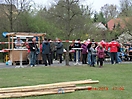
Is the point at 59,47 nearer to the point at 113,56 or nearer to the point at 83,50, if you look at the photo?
the point at 83,50

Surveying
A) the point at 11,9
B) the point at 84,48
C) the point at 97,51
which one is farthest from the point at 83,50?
the point at 11,9

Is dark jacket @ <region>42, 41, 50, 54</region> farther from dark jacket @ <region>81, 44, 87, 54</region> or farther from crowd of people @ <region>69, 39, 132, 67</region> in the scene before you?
dark jacket @ <region>81, 44, 87, 54</region>

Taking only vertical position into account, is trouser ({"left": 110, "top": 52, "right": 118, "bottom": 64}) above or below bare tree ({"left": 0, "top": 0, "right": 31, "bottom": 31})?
below

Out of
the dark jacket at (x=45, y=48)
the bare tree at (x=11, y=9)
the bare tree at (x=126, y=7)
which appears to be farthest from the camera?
the bare tree at (x=126, y=7)

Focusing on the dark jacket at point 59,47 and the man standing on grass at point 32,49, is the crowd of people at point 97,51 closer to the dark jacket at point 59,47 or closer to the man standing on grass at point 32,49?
the dark jacket at point 59,47

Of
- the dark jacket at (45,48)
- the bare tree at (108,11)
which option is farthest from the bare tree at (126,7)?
the bare tree at (108,11)

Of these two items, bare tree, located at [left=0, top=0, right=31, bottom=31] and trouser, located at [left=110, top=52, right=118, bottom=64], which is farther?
bare tree, located at [left=0, top=0, right=31, bottom=31]

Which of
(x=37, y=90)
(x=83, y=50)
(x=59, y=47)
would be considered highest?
(x=59, y=47)

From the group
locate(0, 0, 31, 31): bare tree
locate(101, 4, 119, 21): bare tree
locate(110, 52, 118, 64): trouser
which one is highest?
locate(101, 4, 119, 21): bare tree

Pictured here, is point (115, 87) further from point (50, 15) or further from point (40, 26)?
point (40, 26)

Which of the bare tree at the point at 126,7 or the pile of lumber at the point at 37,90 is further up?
the bare tree at the point at 126,7

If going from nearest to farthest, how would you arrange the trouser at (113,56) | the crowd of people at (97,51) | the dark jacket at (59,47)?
the crowd of people at (97,51), the trouser at (113,56), the dark jacket at (59,47)

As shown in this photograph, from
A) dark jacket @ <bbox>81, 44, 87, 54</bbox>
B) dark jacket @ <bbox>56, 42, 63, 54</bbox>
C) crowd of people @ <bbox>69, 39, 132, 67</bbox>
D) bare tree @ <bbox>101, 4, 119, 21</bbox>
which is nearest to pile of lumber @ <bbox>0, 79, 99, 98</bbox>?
crowd of people @ <bbox>69, 39, 132, 67</bbox>

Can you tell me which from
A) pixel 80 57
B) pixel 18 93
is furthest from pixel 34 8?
pixel 18 93
